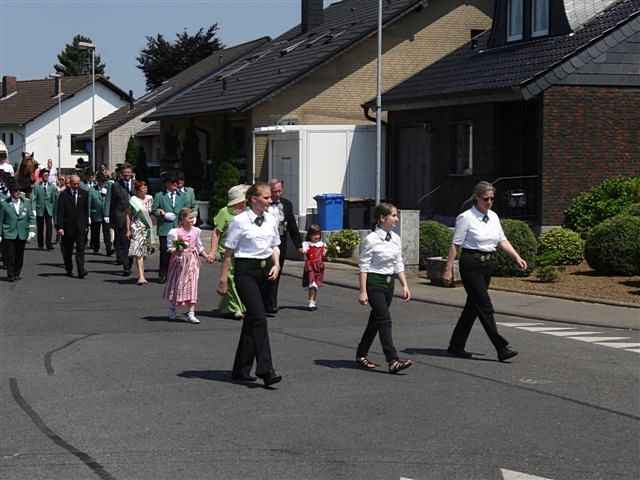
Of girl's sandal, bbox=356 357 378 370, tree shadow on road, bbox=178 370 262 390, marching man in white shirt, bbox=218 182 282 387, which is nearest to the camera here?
marching man in white shirt, bbox=218 182 282 387

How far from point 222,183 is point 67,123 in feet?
157

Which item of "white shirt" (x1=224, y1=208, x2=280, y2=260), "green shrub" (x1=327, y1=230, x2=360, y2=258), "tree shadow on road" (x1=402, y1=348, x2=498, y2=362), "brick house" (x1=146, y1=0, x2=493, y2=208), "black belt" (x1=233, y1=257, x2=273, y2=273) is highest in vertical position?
"brick house" (x1=146, y1=0, x2=493, y2=208)

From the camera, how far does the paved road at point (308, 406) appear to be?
7.59m

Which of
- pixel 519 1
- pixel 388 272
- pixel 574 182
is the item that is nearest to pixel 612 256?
pixel 574 182

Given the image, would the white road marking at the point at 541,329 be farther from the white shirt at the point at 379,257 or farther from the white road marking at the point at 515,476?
the white road marking at the point at 515,476

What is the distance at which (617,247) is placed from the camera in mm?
19406

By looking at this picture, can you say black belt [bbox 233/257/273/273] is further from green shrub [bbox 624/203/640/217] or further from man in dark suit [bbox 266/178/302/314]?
green shrub [bbox 624/203/640/217]

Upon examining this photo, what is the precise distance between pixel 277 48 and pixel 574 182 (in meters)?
20.6

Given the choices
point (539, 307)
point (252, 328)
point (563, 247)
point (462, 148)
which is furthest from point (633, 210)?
point (252, 328)

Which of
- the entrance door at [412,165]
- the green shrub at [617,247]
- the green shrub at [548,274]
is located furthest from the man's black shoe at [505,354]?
the entrance door at [412,165]

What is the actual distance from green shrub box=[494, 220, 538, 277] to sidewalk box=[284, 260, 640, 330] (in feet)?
4.36

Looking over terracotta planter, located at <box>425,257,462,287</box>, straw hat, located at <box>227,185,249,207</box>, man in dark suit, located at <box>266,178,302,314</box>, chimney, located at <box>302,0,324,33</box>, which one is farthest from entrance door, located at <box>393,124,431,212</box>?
straw hat, located at <box>227,185,249,207</box>

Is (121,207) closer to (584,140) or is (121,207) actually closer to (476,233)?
(584,140)

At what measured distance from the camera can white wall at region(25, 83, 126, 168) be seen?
7925 centimetres
